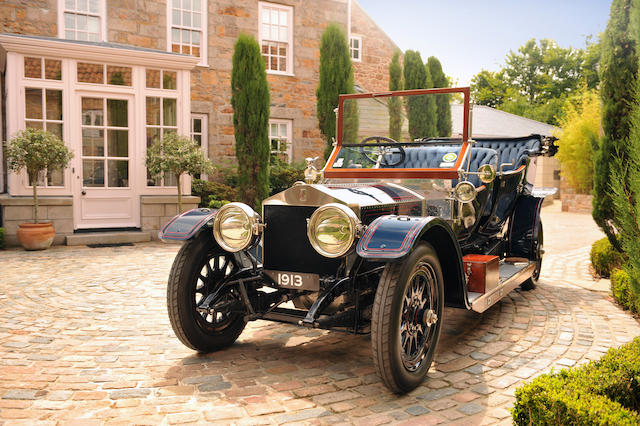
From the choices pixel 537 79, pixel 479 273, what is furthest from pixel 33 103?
pixel 537 79

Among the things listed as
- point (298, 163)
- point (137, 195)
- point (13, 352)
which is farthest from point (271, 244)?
point (298, 163)

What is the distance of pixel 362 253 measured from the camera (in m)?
2.88

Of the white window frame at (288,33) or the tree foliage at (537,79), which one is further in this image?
the tree foliage at (537,79)

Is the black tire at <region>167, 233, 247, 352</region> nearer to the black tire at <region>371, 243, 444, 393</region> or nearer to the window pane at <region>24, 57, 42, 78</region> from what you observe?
the black tire at <region>371, 243, 444, 393</region>

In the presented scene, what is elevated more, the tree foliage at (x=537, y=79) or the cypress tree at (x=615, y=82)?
the tree foliage at (x=537, y=79)

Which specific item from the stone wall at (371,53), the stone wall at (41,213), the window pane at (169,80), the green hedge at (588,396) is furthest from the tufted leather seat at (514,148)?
the stone wall at (371,53)

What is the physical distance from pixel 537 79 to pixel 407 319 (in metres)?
40.8

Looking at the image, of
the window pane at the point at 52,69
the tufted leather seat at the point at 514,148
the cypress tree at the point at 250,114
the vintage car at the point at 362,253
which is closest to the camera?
the vintage car at the point at 362,253

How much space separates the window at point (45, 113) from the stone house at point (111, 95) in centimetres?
2

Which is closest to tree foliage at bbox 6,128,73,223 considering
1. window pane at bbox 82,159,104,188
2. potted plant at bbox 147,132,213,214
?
window pane at bbox 82,159,104,188

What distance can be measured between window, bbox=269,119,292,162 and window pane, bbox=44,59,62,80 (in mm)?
5646

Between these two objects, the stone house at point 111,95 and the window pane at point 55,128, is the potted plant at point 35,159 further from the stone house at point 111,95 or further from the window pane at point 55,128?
the window pane at point 55,128

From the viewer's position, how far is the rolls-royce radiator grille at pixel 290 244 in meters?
3.37

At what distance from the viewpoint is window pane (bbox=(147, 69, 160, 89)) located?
946cm
